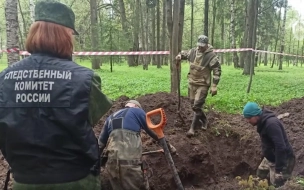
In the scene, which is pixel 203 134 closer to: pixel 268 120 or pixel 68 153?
pixel 268 120

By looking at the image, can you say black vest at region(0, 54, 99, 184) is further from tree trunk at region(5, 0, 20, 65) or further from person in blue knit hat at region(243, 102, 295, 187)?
tree trunk at region(5, 0, 20, 65)

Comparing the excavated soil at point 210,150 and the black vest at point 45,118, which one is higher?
the black vest at point 45,118

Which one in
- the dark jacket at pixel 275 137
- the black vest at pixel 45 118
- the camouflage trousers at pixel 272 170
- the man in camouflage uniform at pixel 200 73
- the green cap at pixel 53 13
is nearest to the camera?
the black vest at pixel 45 118

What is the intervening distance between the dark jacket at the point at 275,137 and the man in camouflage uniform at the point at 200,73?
2026mm

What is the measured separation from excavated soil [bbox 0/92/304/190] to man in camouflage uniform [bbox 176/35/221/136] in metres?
0.39

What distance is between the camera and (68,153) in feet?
6.73

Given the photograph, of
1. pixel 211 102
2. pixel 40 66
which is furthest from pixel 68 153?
pixel 211 102

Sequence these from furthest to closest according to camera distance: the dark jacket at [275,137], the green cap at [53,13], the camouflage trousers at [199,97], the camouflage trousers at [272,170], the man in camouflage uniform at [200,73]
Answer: the camouflage trousers at [199,97] < the man in camouflage uniform at [200,73] < the camouflage trousers at [272,170] < the dark jacket at [275,137] < the green cap at [53,13]

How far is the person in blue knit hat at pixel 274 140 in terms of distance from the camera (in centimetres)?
474

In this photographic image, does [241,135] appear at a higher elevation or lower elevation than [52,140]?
lower

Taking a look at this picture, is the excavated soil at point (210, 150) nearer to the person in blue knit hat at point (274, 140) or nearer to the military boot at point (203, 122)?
the military boot at point (203, 122)

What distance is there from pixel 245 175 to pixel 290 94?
713 cm

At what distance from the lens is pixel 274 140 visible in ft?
15.6

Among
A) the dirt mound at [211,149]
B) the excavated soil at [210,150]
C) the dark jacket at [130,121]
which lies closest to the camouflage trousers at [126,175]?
the dark jacket at [130,121]
